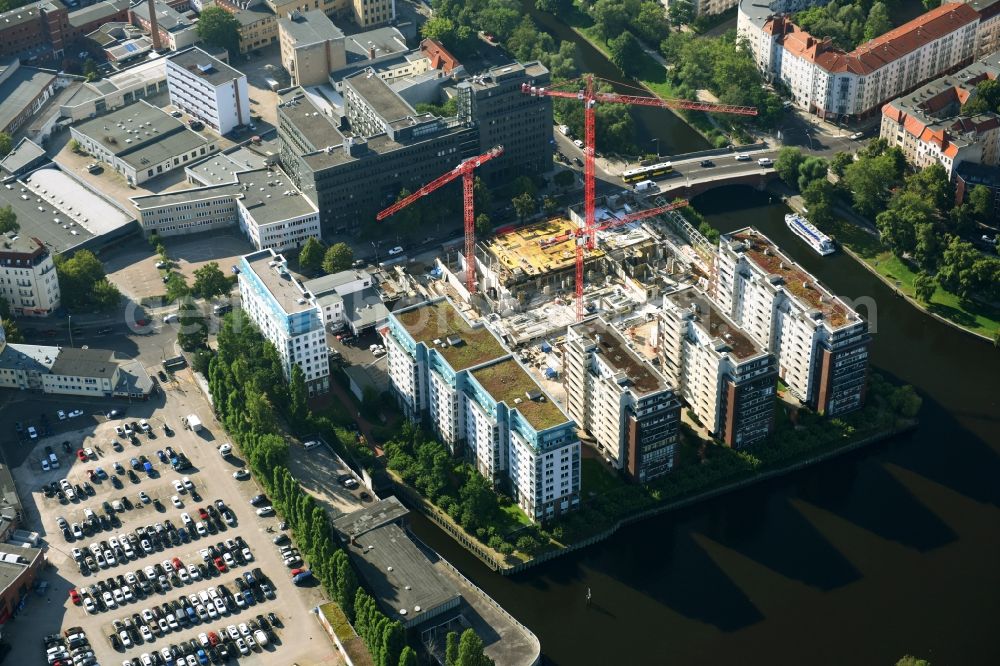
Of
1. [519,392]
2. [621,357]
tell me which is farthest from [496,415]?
[621,357]

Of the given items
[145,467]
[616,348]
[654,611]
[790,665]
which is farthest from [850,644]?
[145,467]

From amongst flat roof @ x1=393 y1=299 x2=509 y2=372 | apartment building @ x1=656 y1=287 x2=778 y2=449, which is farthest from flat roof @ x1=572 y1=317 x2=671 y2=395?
flat roof @ x1=393 y1=299 x2=509 y2=372

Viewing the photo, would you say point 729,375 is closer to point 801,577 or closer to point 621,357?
point 621,357

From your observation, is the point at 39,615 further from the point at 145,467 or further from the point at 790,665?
the point at 790,665

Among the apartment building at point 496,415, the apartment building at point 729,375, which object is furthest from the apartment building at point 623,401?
the apartment building at point 496,415

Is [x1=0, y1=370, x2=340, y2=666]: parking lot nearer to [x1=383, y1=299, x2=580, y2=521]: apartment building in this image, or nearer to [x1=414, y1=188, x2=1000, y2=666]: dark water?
[x1=414, y1=188, x2=1000, y2=666]: dark water
